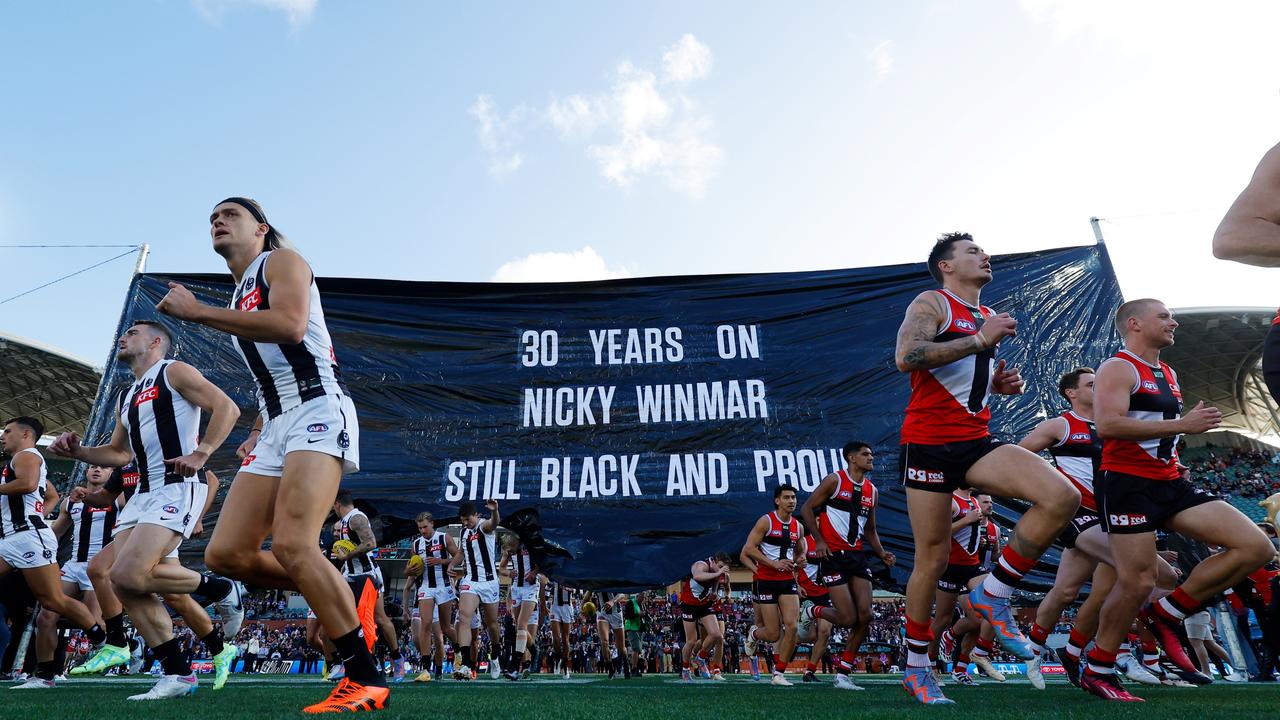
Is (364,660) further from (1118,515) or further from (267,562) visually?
(1118,515)

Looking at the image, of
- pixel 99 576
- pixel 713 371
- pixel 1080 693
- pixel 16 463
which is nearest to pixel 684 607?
pixel 713 371

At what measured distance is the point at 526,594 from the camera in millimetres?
11547

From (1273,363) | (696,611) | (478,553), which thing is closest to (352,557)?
(478,553)

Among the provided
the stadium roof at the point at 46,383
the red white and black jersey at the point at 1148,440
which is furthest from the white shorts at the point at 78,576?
the stadium roof at the point at 46,383

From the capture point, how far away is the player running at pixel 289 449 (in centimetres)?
308

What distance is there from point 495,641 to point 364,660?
7.37m

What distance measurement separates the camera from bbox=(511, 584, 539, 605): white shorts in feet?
37.2

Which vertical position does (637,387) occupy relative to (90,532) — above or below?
above

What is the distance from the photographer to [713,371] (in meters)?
10.6

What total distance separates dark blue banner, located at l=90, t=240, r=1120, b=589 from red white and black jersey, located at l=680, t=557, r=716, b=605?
0.33m

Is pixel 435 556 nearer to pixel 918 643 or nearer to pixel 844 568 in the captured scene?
pixel 844 568

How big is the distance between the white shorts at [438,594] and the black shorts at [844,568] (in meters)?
5.16

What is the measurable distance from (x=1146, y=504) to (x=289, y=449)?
179 inches

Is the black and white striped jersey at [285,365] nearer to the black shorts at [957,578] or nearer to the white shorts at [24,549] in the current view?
the white shorts at [24,549]
